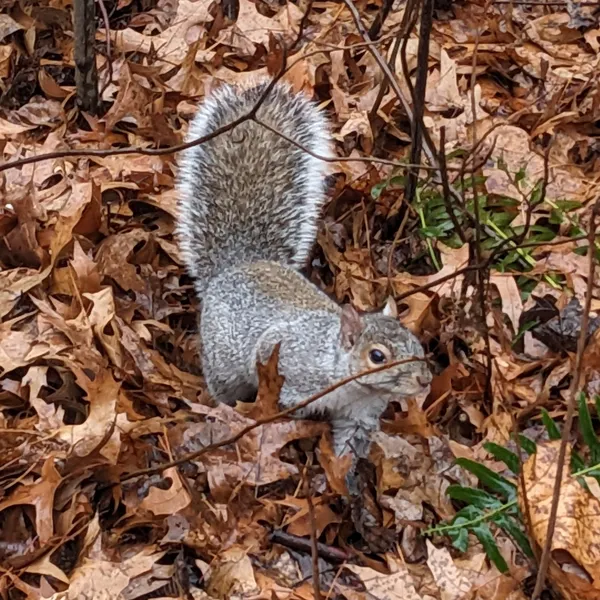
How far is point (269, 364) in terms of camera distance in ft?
11.6

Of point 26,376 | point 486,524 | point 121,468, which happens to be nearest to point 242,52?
point 26,376

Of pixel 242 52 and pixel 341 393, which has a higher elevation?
pixel 242 52

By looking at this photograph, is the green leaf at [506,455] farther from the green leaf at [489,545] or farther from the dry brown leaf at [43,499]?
the dry brown leaf at [43,499]

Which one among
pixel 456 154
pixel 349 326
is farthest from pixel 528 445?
pixel 456 154

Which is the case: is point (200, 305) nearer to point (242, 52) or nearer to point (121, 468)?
point (121, 468)

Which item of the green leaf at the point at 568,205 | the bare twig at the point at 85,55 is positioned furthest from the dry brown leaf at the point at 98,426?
the green leaf at the point at 568,205

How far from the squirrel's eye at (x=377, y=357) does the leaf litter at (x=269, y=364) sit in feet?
0.88

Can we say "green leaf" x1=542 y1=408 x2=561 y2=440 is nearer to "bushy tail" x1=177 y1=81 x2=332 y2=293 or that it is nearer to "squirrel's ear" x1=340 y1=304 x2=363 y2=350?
"squirrel's ear" x1=340 y1=304 x2=363 y2=350

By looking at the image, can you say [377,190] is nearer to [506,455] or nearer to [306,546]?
[506,455]

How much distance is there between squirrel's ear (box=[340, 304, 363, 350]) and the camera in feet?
11.2

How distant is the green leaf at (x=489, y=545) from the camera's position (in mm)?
2939

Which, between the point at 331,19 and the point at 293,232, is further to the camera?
the point at 331,19

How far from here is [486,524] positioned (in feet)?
10.2

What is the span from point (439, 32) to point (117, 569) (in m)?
3.76
